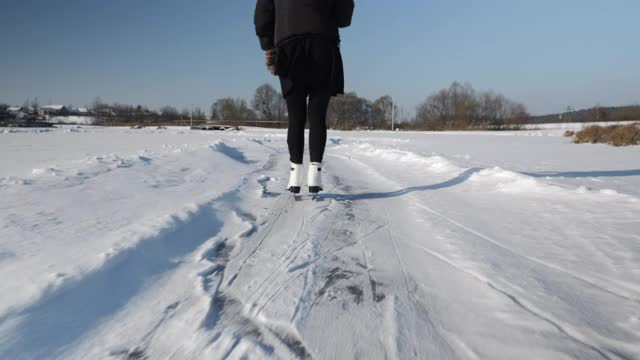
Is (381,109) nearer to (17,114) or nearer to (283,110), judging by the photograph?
(283,110)

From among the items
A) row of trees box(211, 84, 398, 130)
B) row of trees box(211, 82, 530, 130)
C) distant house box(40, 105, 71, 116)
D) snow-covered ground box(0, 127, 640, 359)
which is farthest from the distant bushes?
distant house box(40, 105, 71, 116)

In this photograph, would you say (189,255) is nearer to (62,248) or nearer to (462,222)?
(62,248)


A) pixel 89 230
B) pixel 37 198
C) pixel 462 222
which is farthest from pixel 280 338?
pixel 37 198

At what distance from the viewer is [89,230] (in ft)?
4.23

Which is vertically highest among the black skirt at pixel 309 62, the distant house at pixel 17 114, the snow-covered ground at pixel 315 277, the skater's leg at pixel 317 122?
the distant house at pixel 17 114

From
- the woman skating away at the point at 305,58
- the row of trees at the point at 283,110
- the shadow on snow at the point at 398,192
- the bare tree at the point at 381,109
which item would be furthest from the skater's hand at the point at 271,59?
the bare tree at the point at 381,109

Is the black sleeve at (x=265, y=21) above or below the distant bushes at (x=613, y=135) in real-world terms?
above

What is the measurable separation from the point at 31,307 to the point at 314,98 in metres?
1.71

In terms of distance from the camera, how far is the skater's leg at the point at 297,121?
7.17 ft

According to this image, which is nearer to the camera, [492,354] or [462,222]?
[492,354]

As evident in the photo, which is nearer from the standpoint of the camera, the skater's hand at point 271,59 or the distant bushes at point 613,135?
the skater's hand at point 271,59

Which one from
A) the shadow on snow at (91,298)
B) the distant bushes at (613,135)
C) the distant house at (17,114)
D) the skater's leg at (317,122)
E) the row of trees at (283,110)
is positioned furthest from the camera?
the row of trees at (283,110)

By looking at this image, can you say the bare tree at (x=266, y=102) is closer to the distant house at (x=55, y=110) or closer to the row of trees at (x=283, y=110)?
the row of trees at (x=283, y=110)

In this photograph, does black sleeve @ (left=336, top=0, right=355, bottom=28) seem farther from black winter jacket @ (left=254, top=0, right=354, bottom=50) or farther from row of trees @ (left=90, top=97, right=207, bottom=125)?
row of trees @ (left=90, top=97, right=207, bottom=125)
